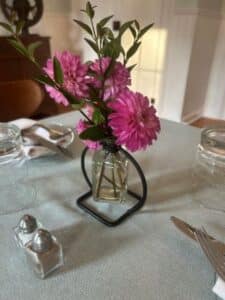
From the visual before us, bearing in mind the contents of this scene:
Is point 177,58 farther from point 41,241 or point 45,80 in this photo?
point 41,241

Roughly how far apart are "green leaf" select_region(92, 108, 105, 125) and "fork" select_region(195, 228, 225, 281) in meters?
0.27

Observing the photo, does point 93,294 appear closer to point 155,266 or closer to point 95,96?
point 155,266

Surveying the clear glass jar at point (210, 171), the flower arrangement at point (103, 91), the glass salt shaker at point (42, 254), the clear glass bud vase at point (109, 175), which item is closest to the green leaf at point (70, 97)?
the flower arrangement at point (103, 91)

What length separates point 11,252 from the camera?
0.48 m

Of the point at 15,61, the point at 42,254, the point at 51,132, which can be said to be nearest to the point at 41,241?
the point at 42,254

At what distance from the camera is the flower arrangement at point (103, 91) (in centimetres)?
45

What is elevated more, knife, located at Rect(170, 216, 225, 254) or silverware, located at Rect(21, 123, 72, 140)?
silverware, located at Rect(21, 123, 72, 140)

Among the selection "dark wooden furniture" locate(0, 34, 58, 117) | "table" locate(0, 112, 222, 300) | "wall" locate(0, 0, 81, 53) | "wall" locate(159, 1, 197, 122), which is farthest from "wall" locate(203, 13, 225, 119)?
"table" locate(0, 112, 222, 300)

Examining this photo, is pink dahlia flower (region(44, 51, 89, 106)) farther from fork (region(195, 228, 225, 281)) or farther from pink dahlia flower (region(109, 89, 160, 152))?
fork (region(195, 228, 225, 281))

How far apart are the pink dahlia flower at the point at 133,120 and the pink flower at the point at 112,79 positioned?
0.12 feet

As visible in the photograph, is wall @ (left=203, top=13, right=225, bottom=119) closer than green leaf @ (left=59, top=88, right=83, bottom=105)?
No

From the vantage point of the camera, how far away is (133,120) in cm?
45

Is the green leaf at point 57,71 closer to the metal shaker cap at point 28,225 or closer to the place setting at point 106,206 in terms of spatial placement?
the place setting at point 106,206

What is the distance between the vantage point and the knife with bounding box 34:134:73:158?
2.64 ft
